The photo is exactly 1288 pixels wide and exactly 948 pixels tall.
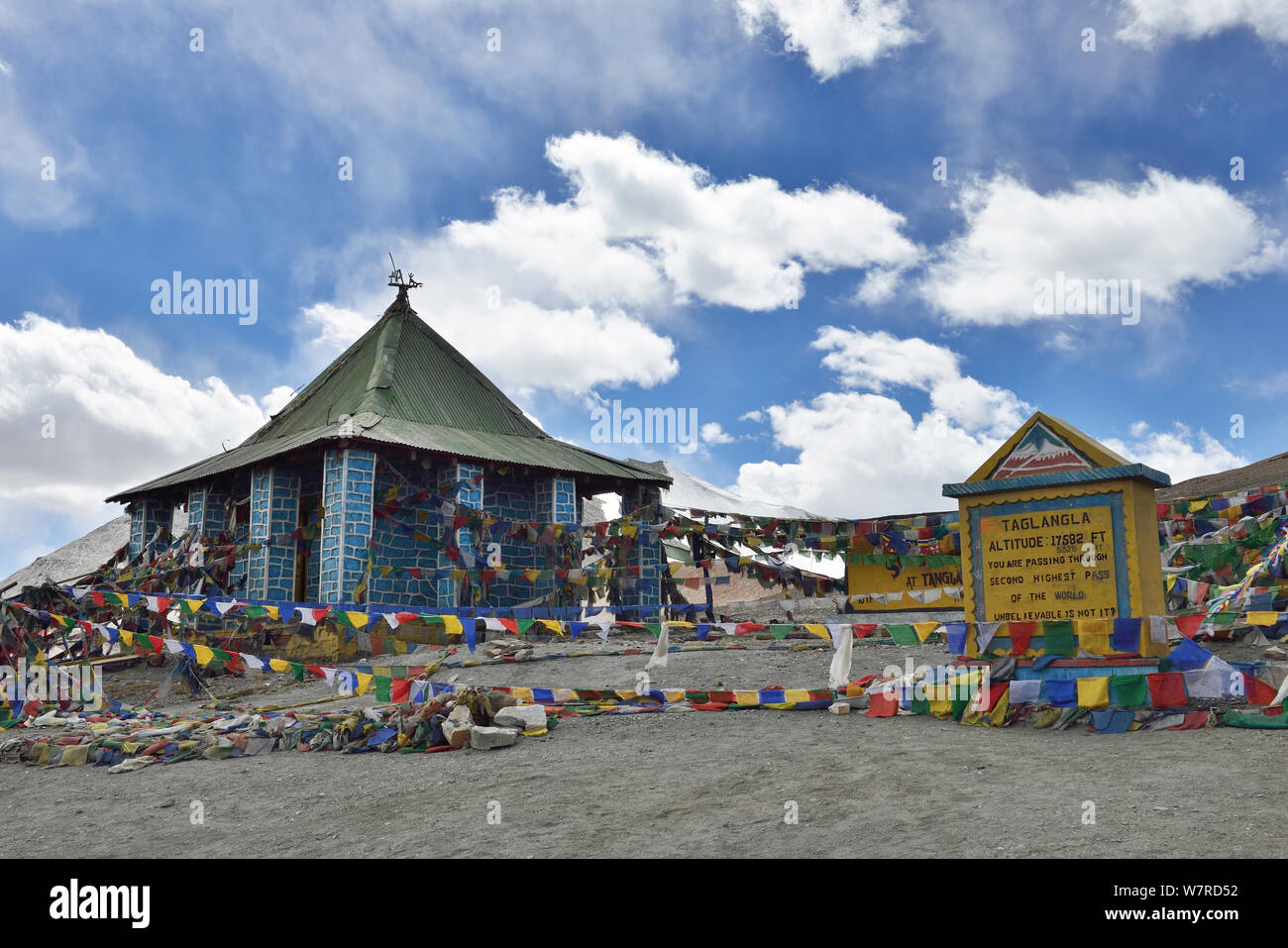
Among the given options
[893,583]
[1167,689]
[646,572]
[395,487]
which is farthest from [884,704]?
[646,572]

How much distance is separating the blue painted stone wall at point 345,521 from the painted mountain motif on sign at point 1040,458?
40.6ft

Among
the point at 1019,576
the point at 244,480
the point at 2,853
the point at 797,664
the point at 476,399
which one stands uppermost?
the point at 476,399

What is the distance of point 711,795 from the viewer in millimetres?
6598

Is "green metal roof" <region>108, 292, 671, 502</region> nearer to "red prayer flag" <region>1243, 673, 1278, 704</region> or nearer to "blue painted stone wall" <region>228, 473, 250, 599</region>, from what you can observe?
"blue painted stone wall" <region>228, 473, 250, 599</region>

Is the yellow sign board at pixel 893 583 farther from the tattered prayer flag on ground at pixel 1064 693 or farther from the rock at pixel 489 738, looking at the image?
the rock at pixel 489 738

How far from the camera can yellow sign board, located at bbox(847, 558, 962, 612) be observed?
17750 millimetres

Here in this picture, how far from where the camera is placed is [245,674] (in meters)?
17.0

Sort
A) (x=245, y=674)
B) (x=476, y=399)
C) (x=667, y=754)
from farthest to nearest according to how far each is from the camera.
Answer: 1. (x=476, y=399)
2. (x=245, y=674)
3. (x=667, y=754)

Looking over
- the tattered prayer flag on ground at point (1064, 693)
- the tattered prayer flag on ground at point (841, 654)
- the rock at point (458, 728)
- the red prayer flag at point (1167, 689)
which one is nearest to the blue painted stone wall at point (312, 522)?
the rock at point (458, 728)

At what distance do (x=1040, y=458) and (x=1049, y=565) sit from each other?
3.41 ft

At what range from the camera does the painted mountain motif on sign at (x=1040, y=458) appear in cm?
963
